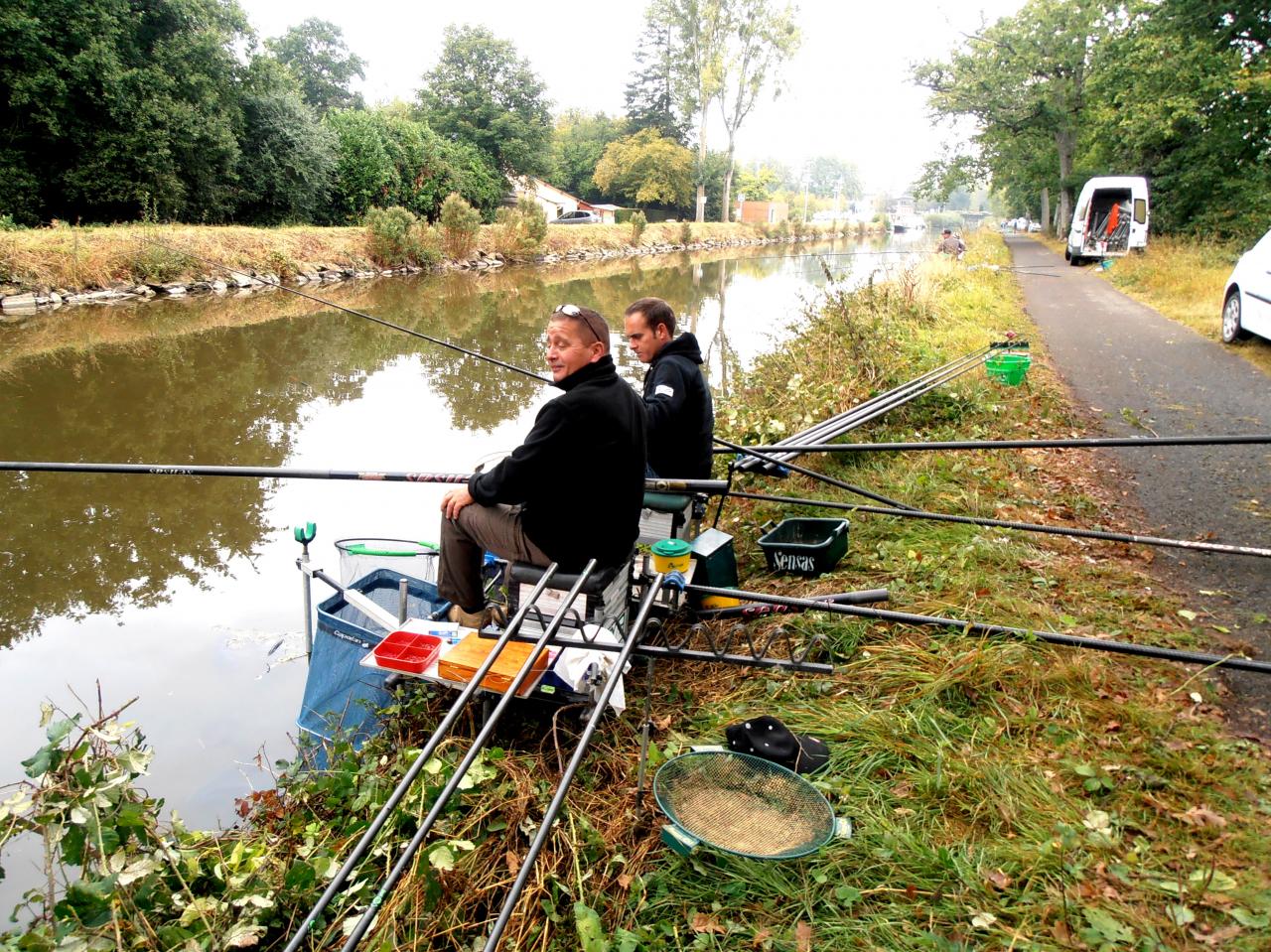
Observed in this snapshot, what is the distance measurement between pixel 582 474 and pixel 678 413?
1.33 meters

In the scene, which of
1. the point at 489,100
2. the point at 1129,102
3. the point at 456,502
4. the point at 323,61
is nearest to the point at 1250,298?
the point at 456,502

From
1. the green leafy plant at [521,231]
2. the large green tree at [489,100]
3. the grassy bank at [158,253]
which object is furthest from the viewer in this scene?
the large green tree at [489,100]

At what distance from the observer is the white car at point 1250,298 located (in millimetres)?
8445

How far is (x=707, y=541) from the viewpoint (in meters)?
4.16

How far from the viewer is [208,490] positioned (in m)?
6.88

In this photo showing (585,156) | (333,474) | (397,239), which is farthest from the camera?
(585,156)

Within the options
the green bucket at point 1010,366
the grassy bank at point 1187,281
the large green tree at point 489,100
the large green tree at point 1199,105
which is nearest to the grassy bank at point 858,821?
the green bucket at point 1010,366

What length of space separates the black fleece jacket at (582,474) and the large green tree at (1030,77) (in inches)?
1309

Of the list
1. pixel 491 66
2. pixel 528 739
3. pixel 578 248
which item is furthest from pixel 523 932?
pixel 491 66

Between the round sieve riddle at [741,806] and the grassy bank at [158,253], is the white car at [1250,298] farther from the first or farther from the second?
the grassy bank at [158,253]

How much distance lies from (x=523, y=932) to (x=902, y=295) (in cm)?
1009

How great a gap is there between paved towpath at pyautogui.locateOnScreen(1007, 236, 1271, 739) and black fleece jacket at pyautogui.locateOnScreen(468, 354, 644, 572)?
2284 mm

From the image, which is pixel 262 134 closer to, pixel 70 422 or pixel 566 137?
pixel 70 422

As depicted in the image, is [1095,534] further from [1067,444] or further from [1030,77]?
[1030,77]
